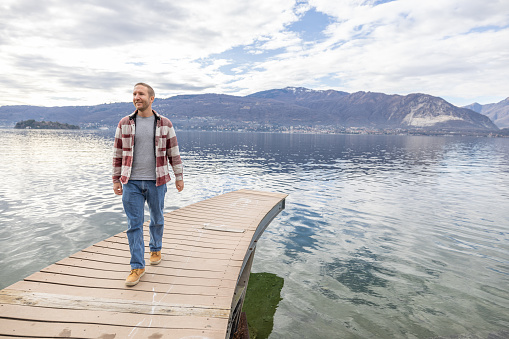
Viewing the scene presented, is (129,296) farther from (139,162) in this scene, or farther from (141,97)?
(141,97)

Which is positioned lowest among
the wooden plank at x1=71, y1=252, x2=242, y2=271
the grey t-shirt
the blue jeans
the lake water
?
the lake water

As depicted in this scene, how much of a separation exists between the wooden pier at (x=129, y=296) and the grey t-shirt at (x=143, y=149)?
1.92m

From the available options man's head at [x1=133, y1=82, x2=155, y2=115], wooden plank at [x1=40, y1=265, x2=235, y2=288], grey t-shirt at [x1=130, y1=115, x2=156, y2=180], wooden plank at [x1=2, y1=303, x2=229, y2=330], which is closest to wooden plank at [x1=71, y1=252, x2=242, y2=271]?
wooden plank at [x1=40, y1=265, x2=235, y2=288]

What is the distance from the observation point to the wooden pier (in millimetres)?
3863

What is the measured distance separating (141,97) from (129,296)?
3223 millimetres

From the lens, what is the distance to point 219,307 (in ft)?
14.6

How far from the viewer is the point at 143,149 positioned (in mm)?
4926

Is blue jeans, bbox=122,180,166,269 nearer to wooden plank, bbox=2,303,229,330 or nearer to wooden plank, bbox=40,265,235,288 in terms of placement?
wooden plank, bbox=40,265,235,288

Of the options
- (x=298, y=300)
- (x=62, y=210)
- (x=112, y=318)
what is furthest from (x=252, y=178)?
(x=112, y=318)

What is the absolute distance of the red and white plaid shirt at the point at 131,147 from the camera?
481cm

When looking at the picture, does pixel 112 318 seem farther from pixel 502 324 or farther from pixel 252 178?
pixel 252 178

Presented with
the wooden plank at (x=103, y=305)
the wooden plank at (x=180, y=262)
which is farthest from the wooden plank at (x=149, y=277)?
the wooden plank at (x=103, y=305)

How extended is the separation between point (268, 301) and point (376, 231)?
7987 mm

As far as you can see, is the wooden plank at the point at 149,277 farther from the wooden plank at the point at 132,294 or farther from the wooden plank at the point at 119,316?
the wooden plank at the point at 119,316
